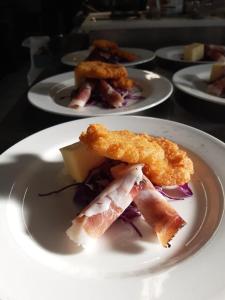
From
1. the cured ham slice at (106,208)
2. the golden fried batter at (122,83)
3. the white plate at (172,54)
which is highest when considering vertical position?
the cured ham slice at (106,208)

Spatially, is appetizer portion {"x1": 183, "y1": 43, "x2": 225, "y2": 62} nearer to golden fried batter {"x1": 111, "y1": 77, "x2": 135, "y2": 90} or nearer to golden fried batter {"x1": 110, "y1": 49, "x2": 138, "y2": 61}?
golden fried batter {"x1": 110, "y1": 49, "x2": 138, "y2": 61}

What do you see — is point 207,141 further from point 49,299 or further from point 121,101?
point 49,299

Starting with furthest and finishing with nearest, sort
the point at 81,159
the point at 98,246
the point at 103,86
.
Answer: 1. the point at 103,86
2. the point at 81,159
3. the point at 98,246

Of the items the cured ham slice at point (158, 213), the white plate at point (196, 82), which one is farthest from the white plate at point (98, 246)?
the white plate at point (196, 82)

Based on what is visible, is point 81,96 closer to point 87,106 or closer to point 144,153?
point 87,106

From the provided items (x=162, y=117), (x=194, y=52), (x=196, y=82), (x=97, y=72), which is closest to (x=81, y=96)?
(x=97, y=72)

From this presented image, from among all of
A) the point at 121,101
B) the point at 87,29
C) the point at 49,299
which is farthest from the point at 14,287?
the point at 87,29

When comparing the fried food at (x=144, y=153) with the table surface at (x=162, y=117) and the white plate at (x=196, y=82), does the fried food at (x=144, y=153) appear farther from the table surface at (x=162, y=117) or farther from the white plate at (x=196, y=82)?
the white plate at (x=196, y=82)
